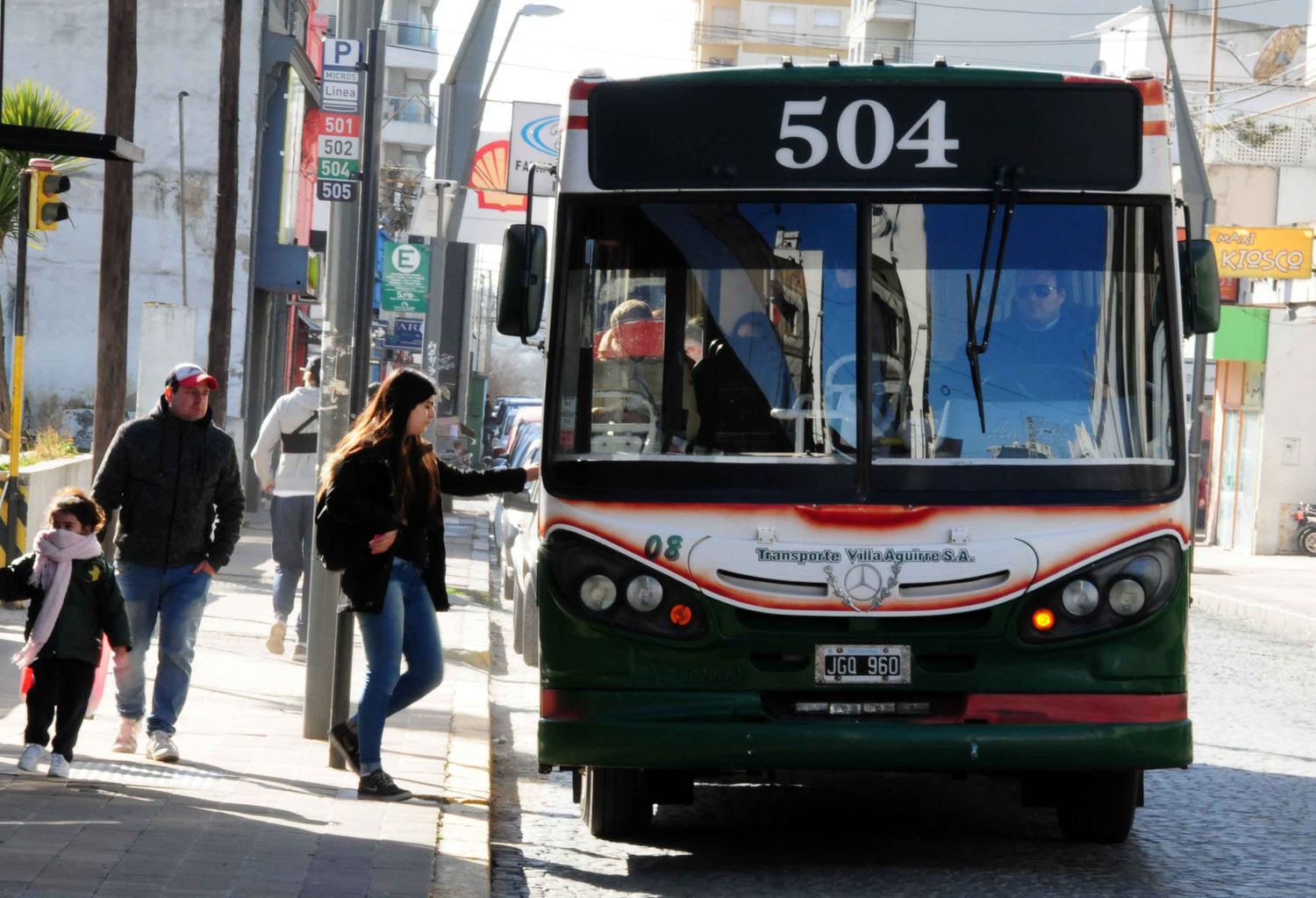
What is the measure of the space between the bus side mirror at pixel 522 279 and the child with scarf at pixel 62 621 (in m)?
2.02

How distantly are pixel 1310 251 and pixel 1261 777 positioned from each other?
2517 centimetres

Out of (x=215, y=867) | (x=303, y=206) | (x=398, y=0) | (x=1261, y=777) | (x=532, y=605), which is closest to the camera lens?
(x=215, y=867)

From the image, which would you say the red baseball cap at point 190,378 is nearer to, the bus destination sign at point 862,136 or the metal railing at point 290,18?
the bus destination sign at point 862,136

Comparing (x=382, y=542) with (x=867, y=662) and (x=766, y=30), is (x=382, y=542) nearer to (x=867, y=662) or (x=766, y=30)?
(x=867, y=662)

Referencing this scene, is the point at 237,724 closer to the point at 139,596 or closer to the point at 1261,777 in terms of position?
the point at 139,596

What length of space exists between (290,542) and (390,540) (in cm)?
572

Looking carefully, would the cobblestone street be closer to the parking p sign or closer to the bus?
the bus

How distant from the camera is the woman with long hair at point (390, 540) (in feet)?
25.5

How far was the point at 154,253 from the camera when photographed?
1372 inches

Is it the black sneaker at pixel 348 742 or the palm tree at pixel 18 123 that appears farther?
the palm tree at pixel 18 123

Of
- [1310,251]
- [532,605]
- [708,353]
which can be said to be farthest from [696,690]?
[1310,251]

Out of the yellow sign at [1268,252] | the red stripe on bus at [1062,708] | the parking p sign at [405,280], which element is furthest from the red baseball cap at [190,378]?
the yellow sign at [1268,252]

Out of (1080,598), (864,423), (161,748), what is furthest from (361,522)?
(1080,598)

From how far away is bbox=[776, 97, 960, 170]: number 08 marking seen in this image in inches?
289
